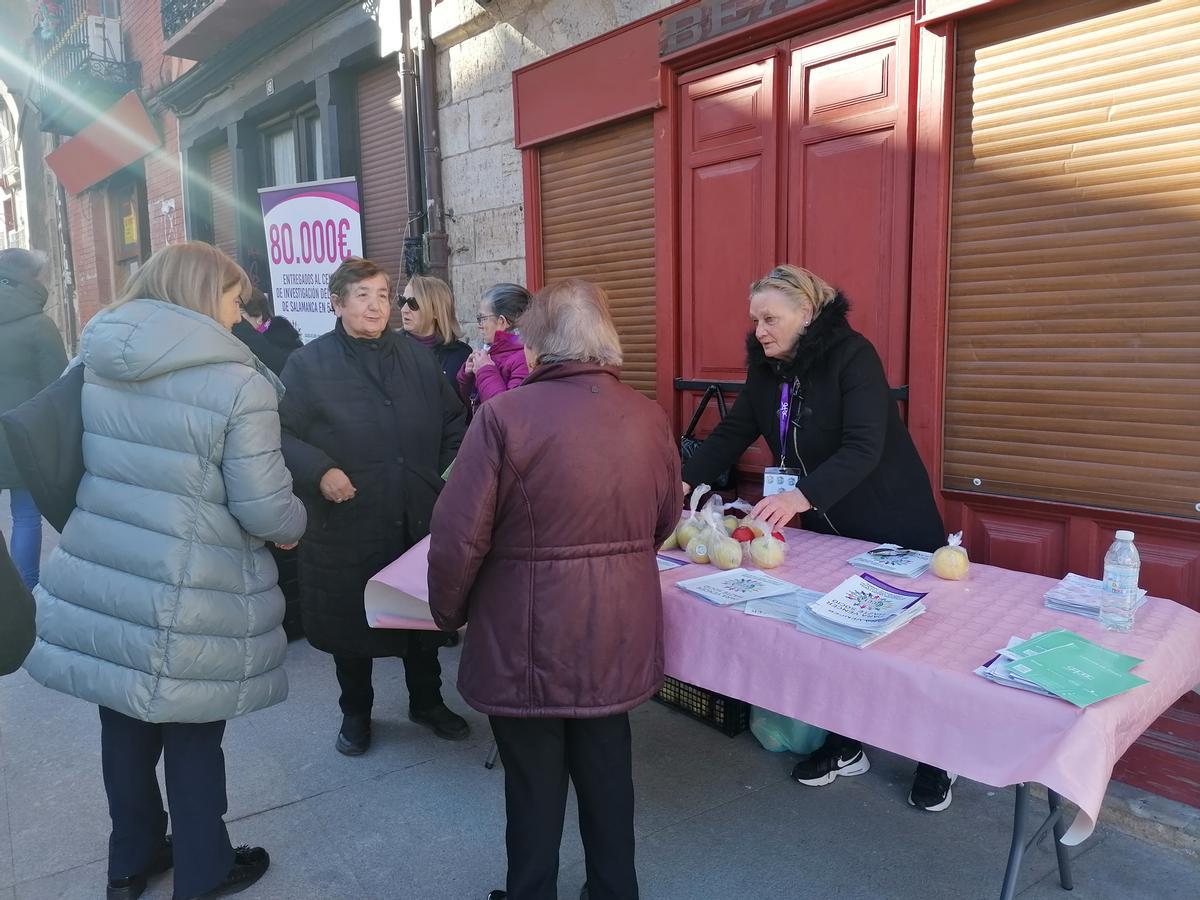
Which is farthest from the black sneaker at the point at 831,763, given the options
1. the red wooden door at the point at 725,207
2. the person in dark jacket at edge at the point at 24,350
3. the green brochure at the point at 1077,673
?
the person in dark jacket at edge at the point at 24,350

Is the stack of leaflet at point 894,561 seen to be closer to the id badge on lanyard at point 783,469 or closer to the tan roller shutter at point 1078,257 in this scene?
the id badge on lanyard at point 783,469

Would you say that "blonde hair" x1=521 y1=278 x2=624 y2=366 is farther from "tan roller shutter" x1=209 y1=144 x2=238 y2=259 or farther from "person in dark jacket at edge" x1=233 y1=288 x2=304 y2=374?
"tan roller shutter" x1=209 y1=144 x2=238 y2=259

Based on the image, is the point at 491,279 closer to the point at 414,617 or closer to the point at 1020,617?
Answer: the point at 414,617

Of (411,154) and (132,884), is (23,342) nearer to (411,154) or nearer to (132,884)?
(411,154)

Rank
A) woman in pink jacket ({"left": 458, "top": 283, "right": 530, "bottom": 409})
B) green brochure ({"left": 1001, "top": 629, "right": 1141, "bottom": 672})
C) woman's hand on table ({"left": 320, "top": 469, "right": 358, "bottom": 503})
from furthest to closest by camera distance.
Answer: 1. woman in pink jacket ({"left": 458, "top": 283, "right": 530, "bottom": 409})
2. woman's hand on table ({"left": 320, "top": 469, "right": 358, "bottom": 503})
3. green brochure ({"left": 1001, "top": 629, "right": 1141, "bottom": 672})

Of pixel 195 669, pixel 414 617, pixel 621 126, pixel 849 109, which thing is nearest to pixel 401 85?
pixel 621 126

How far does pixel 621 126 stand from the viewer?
5.22 metres

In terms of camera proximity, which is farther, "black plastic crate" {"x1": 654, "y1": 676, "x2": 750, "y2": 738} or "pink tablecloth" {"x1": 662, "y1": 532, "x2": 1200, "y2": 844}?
"black plastic crate" {"x1": 654, "y1": 676, "x2": 750, "y2": 738}

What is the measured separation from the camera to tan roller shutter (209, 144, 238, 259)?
1059 cm

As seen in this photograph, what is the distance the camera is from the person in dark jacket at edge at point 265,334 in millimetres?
4891

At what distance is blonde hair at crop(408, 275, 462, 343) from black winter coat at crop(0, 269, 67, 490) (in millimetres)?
2146

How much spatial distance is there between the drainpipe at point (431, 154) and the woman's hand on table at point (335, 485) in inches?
143

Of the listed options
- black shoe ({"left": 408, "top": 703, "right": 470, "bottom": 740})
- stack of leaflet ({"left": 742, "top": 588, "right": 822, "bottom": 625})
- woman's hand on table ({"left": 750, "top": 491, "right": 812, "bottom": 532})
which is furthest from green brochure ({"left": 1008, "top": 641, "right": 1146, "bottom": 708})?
black shoe ({"left": 408, "top": 703, "right": 470, "bottom": 740})

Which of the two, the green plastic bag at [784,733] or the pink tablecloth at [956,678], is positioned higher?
the pink tablecloth at [956,678]
